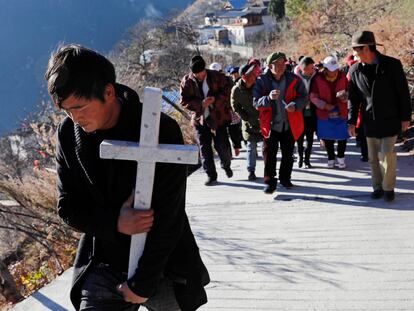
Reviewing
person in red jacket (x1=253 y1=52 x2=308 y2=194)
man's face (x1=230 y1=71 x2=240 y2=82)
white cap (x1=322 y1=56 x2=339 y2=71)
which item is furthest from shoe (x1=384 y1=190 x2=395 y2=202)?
man's face (x1=230 y1=71 x2=240 y2=82)

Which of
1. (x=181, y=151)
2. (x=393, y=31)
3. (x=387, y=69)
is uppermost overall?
(x=393, y=31)

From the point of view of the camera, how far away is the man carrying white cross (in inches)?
73.3

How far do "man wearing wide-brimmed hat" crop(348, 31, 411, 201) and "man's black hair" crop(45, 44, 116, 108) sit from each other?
3740 mm

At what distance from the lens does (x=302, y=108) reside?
19.5 feet

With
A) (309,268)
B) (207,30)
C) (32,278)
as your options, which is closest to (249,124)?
(309,268)

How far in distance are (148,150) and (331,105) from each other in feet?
17.7

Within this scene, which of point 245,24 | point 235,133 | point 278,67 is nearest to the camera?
point 278,67

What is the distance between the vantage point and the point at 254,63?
715 cm

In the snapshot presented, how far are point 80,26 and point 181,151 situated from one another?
108 metres

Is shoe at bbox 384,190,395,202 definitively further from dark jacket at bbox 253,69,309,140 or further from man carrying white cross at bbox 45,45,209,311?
man carrying white cross at bbox 45,45,209,311

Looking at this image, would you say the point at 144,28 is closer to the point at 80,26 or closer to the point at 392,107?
the point at 392,107

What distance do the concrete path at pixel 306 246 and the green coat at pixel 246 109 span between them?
0.68 metres

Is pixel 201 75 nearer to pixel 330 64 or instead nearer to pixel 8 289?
pixel 330 64

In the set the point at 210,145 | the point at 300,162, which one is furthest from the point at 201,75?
the point at 300,162
